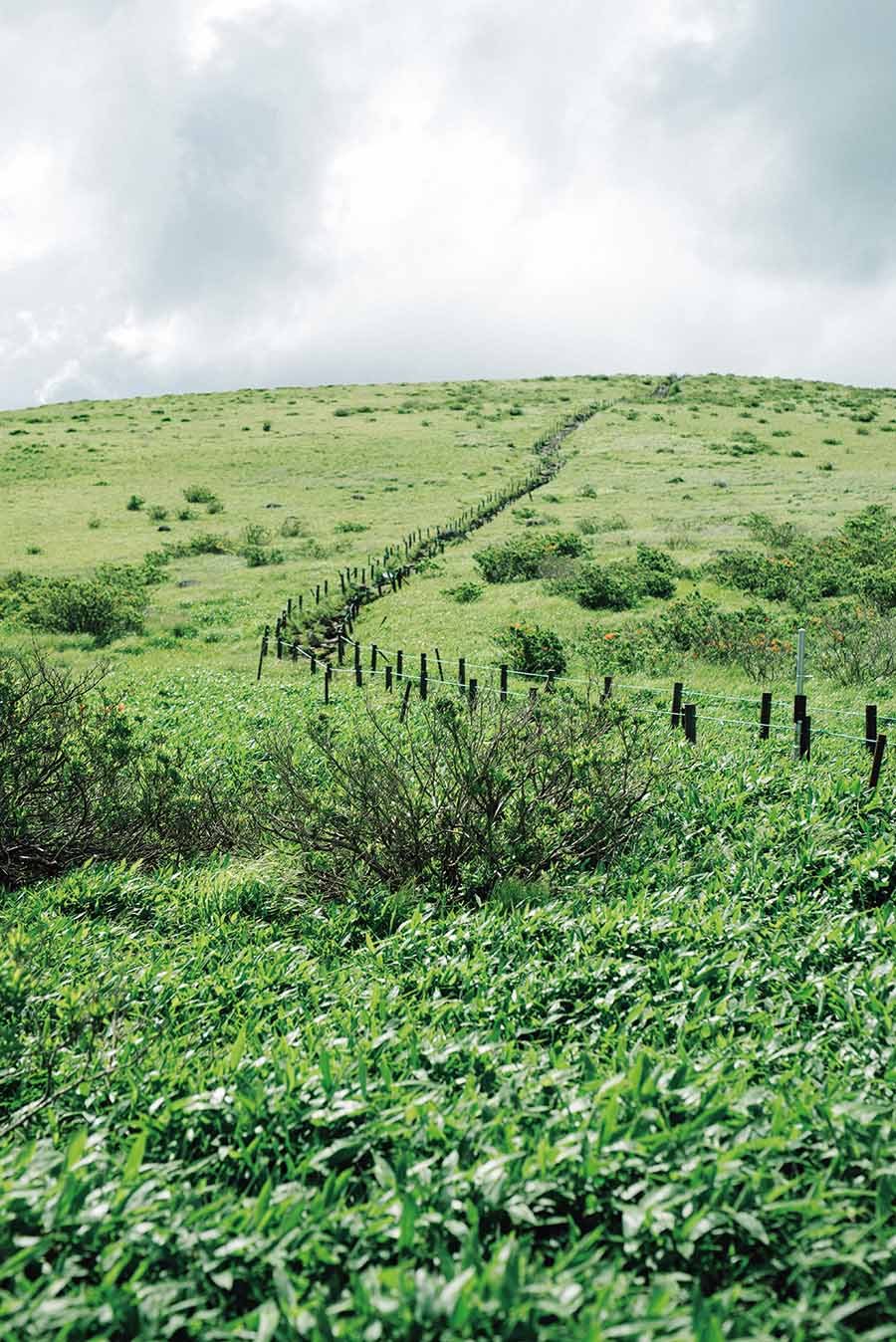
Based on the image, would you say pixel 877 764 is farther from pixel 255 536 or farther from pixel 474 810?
pixel 255 536

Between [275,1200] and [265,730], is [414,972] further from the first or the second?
[265,730]

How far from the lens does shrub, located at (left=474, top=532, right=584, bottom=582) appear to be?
27.1m

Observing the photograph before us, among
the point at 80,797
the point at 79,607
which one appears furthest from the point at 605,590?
the point at 80,797

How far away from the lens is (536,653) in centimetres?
1714

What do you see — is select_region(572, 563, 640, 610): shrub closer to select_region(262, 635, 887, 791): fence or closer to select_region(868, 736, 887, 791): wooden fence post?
select_region(262, 635, 887, 791): fence

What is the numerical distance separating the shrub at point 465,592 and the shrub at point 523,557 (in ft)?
6.07

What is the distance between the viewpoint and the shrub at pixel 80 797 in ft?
25.3

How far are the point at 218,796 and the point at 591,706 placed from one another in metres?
4.10

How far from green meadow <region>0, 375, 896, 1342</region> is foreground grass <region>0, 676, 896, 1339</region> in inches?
0.7

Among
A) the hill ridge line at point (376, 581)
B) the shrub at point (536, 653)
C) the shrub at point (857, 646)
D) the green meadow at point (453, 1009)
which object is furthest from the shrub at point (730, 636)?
the hill ridge line at point (376, 581)

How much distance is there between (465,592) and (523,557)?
3742mm

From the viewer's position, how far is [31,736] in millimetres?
8125

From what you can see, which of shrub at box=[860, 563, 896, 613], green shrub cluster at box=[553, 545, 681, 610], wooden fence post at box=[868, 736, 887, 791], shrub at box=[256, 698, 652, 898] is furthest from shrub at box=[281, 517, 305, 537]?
wooden fence post at box=[868, 736, 887, 791]

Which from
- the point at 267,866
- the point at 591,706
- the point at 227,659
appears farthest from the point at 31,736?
the point at 227,659
